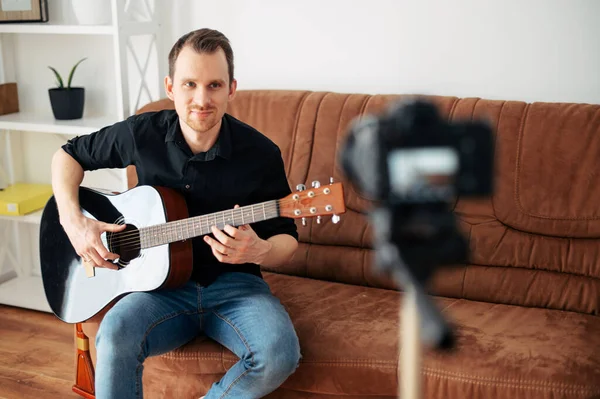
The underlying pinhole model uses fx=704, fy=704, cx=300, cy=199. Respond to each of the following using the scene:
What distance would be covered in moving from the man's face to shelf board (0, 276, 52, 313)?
1.45 m

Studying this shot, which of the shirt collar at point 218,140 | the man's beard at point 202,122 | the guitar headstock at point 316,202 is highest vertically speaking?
the man's beard at point 202,122

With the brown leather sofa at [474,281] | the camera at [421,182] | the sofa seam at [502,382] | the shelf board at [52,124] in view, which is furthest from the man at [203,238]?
the camera at [421,182]

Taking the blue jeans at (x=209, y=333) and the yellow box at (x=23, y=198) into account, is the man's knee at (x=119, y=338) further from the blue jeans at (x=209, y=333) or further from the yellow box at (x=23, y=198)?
the yellow box at (x=23, y=198)

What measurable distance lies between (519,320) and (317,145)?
0.84 metres

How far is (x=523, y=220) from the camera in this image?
2043 millimetres

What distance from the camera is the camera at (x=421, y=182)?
55cm

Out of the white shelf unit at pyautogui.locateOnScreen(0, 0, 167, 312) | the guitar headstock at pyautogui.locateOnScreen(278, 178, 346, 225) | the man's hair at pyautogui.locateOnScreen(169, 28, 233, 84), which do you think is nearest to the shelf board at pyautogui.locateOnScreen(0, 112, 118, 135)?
the white shelf unit at pyautogui.locateOnScreen(0, 0, 167, 312)

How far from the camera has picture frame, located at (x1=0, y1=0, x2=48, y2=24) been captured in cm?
284

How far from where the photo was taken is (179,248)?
176 cm

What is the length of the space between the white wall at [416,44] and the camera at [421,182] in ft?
6.18

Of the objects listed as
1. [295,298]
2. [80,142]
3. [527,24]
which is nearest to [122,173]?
[80,142]

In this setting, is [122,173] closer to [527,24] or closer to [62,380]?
[62,380]

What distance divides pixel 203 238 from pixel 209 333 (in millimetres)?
245

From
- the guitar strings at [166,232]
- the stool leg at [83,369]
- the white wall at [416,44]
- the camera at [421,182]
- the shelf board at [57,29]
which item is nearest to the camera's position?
the camera at [421,182]
